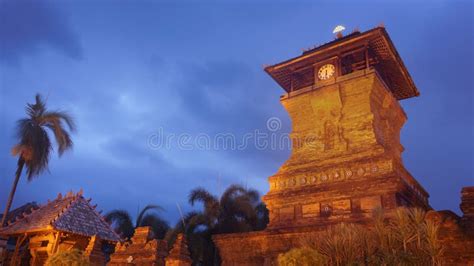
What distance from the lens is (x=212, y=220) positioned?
85.2 feet

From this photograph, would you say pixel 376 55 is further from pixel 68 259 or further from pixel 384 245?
pixel 68 259

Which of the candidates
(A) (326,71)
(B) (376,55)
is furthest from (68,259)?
(B) (376,55)

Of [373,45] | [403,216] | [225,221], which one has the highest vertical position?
[373,45]

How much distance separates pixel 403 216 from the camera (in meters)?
11.7

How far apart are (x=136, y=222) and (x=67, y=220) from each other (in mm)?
14211

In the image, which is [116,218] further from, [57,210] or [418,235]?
[418,235]

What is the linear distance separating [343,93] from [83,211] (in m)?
13.8

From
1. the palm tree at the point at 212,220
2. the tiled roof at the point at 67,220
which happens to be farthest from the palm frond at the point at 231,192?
the tiled roof at the point at 67,220

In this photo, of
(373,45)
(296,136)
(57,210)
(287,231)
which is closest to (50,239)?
(57,210)

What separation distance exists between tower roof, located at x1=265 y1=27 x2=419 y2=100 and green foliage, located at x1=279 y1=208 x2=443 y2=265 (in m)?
10.8

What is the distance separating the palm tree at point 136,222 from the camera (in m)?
30.5

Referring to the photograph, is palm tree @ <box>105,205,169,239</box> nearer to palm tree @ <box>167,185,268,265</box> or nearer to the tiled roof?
palm tree @ <box>167,185,268,265</box>

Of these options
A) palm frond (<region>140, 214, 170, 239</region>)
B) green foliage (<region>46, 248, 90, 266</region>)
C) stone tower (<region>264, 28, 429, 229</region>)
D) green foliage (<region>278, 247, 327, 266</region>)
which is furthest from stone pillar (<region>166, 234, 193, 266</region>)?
palm frond (<region>140, 214, 170, 239</region>)

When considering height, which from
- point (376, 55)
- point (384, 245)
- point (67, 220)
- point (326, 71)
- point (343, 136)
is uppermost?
point (376, 55)
